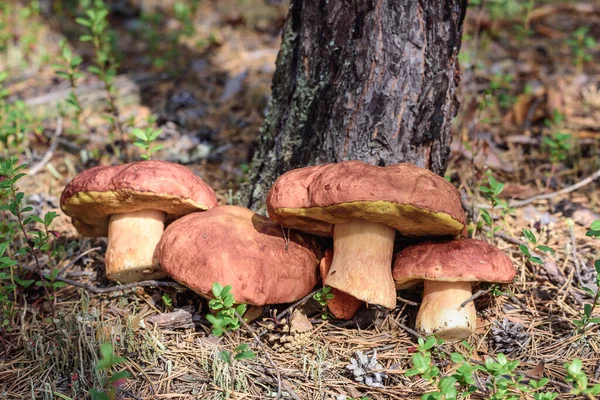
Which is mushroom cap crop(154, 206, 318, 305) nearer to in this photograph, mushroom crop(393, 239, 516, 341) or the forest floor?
the forest floor

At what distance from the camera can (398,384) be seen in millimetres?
2367

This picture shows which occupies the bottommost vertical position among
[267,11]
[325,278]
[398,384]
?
[398,384]

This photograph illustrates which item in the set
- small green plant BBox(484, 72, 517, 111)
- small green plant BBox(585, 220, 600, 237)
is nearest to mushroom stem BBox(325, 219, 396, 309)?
small green plant BBox(585, 220, 600, 237)

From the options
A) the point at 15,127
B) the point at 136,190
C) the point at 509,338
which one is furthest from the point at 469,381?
the point at 15,127

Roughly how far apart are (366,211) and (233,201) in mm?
1569

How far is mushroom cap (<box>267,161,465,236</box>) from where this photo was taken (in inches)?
89.2

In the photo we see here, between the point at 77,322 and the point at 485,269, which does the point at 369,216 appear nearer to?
the point at 485,269

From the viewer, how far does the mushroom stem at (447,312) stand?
2.57 meters

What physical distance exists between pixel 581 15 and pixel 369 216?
7.27m

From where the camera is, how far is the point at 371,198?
7.37 ft

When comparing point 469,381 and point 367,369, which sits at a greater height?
point 469,381

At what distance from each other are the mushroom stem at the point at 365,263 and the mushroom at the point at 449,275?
0.10 m

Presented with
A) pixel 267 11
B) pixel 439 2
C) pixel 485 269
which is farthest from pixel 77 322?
pixel 267 11

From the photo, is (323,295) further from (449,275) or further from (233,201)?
(233,201)
